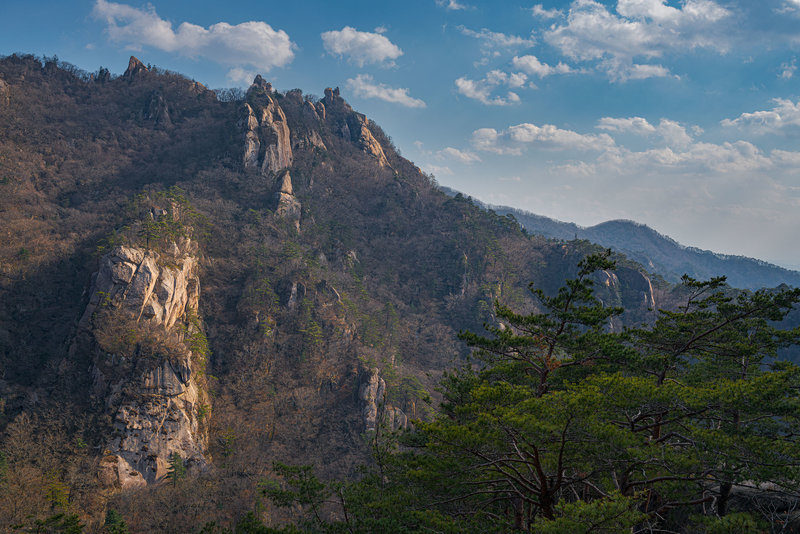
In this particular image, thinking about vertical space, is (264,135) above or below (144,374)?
above

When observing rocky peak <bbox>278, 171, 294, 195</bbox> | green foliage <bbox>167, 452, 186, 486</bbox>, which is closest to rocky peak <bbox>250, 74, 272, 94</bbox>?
rocky peak <bbox>278, 171, 294, 195</bbox>

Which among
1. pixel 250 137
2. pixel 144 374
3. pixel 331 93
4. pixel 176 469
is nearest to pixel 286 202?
pixel 250 137

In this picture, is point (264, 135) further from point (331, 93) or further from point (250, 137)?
point (331, 93)

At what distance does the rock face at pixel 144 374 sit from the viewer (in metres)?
39.1

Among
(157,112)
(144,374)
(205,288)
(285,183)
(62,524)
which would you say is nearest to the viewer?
(62,524)

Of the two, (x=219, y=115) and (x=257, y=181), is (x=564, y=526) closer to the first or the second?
(x=257, y=181)

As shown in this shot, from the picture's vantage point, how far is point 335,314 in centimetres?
6272

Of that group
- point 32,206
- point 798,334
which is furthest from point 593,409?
point 32,206

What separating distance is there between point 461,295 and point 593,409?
77.8 meters

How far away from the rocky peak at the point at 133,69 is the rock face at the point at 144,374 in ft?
259

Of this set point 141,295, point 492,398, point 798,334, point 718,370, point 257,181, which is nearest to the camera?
point 492,398

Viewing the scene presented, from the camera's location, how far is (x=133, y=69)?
100 metres

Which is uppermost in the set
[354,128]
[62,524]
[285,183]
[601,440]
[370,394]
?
[354,128]

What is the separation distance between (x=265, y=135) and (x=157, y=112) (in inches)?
1159
